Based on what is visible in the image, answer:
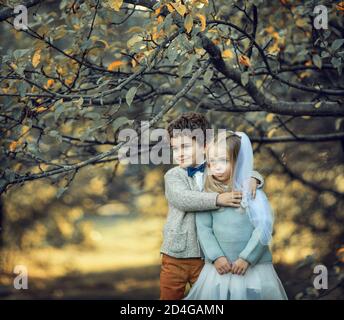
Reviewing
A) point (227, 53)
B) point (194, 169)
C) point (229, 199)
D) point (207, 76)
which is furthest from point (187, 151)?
point (227, 53)

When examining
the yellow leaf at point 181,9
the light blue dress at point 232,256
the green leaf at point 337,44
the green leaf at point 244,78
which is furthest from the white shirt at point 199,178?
the green leaf at point 337,44

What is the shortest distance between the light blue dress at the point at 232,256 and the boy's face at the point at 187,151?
25 cm

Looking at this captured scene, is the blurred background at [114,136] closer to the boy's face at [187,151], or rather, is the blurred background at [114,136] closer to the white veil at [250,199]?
the boy's face at [187,151]

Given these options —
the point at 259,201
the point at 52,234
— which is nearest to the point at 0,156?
the point at 259,201

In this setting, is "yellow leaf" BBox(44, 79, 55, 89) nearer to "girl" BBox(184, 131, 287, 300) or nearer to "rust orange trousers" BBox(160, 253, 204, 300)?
"girl" BBox(184, 131, 287, 300)

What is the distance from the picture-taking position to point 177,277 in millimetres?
3139

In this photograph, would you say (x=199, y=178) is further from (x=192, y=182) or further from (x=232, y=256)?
(x=232, y=256)

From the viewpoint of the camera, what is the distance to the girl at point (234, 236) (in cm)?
301

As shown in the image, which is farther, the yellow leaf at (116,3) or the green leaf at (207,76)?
the green leaf at (207,76)

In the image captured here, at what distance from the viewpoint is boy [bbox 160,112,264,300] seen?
3.09 metres

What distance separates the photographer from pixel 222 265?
9.87 feet

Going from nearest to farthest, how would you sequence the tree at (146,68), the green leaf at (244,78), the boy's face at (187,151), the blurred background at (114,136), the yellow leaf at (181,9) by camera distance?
the yellow leaf at (181,9) → the boy's face at (187,151) → the tree at (146,68) → the green leaf at (244,78) → the blurred background at (114,136)

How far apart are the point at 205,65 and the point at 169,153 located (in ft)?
3.84

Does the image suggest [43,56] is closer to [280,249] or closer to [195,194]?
[195,194]
